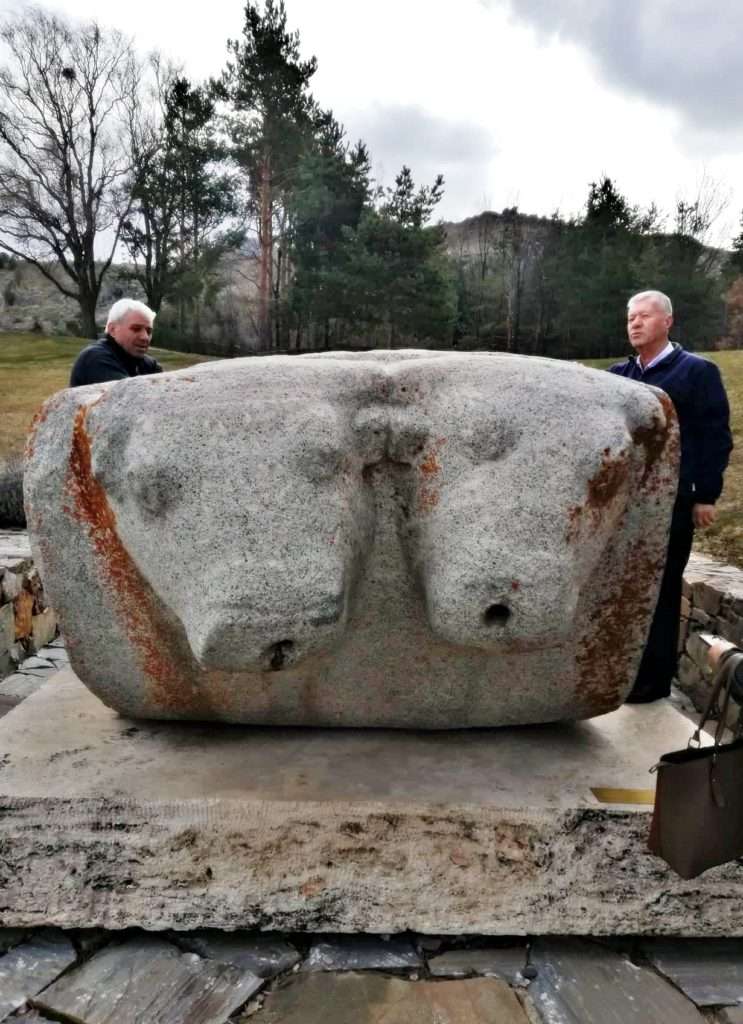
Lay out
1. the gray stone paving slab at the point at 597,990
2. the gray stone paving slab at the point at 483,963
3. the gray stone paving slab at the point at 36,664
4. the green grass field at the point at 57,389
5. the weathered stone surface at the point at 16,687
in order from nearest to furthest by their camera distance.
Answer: the gray stone paving slab at the point at 597,990, the gray stone paving slab at the point at 483,963, the weathered stone surface at the point at 16,687, the gray stone paving slab at the point at 36,664, the green grass field at the point at 57,389

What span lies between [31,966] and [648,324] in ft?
8.69

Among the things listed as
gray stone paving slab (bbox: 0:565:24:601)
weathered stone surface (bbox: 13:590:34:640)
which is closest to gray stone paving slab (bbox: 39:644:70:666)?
weathered stone surface (bbox: 13:590:34:640)

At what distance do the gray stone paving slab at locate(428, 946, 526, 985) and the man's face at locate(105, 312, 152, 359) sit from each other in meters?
2.34

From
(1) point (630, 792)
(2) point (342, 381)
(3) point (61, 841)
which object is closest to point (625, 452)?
(2) point (342, 381)

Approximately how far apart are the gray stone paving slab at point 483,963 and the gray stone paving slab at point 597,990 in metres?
0.04

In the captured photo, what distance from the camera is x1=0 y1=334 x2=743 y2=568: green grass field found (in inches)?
240

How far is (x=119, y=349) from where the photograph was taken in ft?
10.0

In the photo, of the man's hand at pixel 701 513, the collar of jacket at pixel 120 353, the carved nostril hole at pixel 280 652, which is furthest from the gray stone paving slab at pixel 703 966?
the collar of jacket at pixel 120 353

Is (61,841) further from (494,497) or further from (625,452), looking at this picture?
(625,452)

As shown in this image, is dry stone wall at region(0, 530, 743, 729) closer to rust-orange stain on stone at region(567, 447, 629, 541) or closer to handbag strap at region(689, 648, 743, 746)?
handbag strap at region(689, 648, 743, 746)

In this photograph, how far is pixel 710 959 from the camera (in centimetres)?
181

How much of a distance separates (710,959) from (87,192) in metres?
23.4

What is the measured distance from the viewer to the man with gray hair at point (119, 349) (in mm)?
2896

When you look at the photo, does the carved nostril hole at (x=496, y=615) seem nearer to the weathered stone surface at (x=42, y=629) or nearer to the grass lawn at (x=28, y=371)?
the weathered stone surface at (x=42, y=629)
